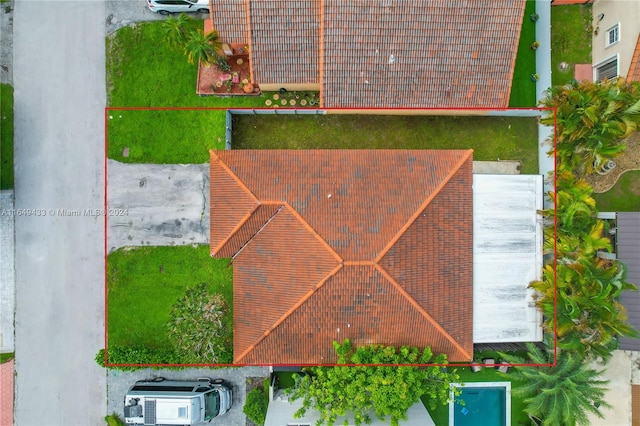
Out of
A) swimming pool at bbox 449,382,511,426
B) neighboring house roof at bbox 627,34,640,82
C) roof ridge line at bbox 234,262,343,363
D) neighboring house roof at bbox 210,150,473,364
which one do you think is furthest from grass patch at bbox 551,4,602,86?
swimming pool at bbox 449,382,511,426

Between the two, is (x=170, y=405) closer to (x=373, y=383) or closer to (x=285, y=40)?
(x=373, y=383)

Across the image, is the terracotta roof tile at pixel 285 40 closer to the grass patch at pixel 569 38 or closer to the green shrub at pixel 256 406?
the grass patch at pixel 569 38

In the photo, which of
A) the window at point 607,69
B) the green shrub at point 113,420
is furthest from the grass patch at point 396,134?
the green shrub at point 113,420

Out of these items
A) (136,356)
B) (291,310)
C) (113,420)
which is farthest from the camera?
(113,420)

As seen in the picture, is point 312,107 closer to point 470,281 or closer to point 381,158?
point 381,158

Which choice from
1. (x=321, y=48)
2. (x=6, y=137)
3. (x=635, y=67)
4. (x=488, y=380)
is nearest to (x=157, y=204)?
(x=6, y=137)

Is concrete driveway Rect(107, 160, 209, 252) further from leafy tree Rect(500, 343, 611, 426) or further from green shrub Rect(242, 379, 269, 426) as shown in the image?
leafy tree Rect(500, 343, 611, 426)
